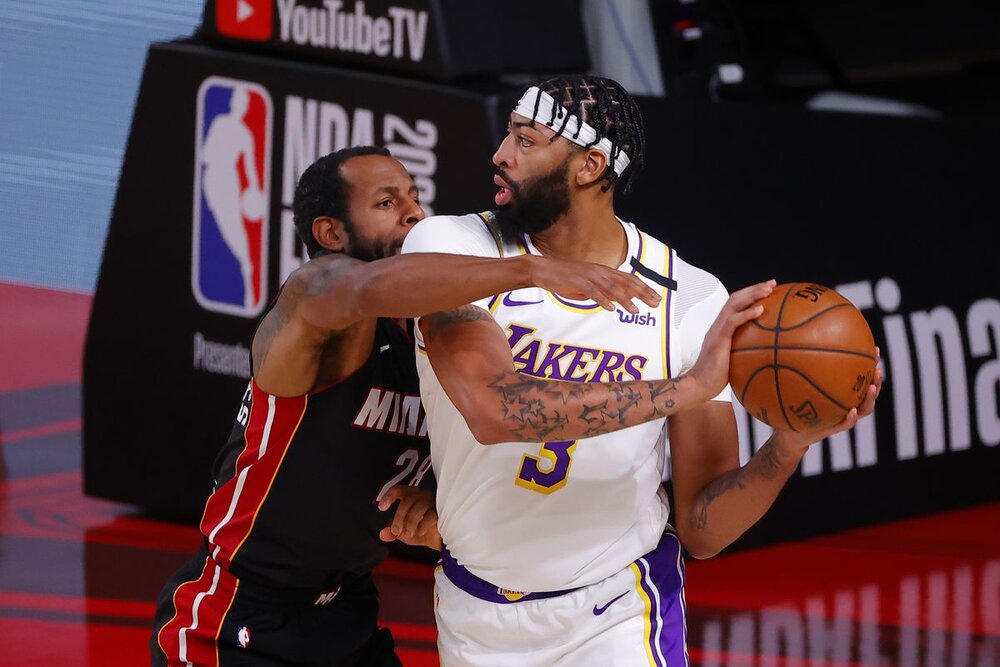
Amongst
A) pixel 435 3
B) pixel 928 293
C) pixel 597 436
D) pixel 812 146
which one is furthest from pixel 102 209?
pixel 597 436

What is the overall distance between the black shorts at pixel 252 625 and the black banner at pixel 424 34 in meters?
2.79

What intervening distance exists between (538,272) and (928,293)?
15.4 feet

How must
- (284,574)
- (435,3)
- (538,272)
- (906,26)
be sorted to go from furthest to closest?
(906,26)
(435,3)
(284,574)
(538,272)

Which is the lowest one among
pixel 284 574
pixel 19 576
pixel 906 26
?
pixel 19 576

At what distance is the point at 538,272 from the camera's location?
2.88 meters

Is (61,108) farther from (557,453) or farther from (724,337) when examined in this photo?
(724,337)

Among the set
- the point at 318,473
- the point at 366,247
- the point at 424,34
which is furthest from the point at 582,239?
the point at 424,34

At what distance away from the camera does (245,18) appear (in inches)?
255

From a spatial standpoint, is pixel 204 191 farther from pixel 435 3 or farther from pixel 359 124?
pixel 435 3

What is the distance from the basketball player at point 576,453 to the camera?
3252mm

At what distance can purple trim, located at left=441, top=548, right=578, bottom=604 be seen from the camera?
11.0 feet

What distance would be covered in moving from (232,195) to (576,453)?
3698 millimetres

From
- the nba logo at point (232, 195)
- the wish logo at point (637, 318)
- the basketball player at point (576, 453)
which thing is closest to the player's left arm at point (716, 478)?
the basketball player at point (576, 453)

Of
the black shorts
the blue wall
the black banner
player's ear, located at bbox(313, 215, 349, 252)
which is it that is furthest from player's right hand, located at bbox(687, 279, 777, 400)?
the blue wall
